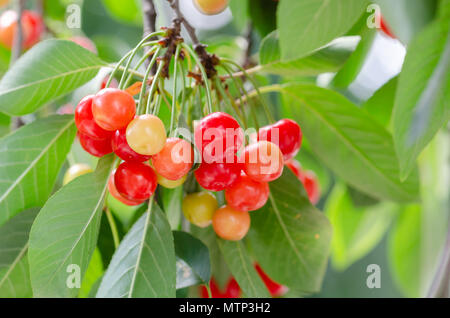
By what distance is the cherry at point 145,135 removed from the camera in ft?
1.77

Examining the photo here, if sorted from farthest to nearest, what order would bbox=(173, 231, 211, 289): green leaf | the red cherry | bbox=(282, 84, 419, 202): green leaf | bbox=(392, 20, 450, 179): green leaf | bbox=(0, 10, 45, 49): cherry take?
1. bbox=(0, 10, 45, 49): cherry
2. the red cherry
3. bbox=(282, 84, 419, 202): green leaf
4. bbox=(173, 231, 211, 289): green leaf
5. bbox=(392, 20, 450, 179): green leaf

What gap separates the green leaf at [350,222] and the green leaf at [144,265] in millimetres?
632

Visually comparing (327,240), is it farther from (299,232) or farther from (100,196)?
(100,196)

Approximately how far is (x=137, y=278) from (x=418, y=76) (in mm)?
367

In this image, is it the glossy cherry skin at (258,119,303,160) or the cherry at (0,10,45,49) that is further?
the cherry at (0,10,45,49)

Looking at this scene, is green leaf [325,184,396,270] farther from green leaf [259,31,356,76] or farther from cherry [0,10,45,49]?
cherry [0,10,45,49]

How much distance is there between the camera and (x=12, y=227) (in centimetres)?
69

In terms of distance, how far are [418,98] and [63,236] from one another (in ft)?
1.33

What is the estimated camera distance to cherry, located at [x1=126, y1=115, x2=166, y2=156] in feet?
1.77

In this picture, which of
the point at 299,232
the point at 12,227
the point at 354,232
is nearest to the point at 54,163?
the point at 12,227

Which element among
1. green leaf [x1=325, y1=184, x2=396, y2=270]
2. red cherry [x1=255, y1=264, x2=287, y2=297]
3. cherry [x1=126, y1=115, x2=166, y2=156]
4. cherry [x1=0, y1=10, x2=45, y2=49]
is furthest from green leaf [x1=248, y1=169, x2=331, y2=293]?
cherry [x1=0, y1=10, x2=45, y2=49]

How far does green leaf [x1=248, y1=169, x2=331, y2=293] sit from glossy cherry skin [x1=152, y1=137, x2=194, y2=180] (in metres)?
0.23

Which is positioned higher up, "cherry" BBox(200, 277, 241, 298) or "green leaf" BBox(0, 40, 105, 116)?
"green leaf" BBox(0, 40, 105, 116)

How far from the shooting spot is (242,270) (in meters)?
0.71
